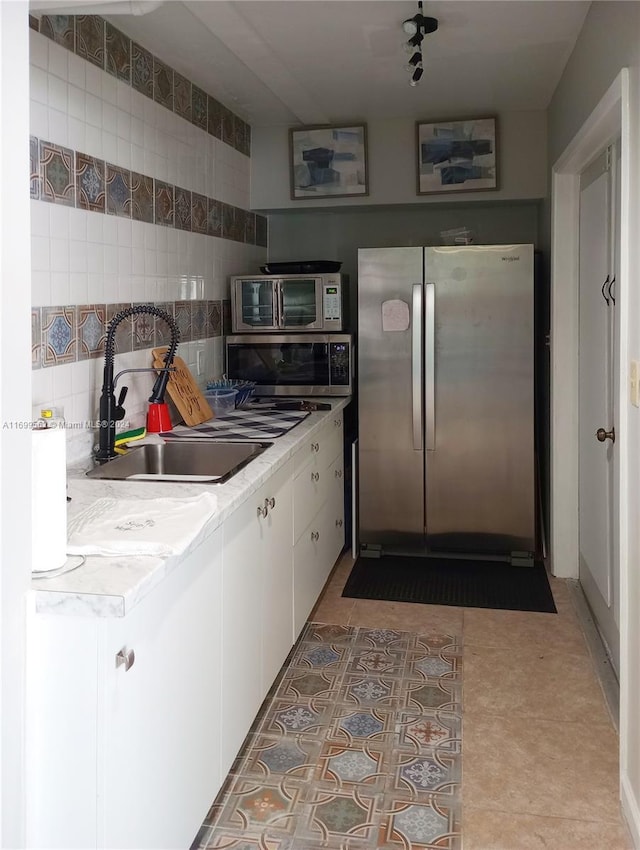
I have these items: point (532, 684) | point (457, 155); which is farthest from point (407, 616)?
point (457, 155)

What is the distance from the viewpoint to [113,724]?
Answer: 140cm

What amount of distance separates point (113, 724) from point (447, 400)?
9.76 ft

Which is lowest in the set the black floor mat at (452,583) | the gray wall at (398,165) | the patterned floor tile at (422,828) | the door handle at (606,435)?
the patterned floor tile at (422,828)

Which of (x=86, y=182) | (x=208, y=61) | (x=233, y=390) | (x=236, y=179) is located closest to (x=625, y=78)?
(x=86, y=182)

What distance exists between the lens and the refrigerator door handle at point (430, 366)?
4008 millimetres

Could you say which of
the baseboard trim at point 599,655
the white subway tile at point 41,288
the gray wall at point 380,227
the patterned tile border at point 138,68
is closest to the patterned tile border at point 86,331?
the white subway tile at point 41,288

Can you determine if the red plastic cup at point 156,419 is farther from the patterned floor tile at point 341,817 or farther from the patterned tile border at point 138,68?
the patterned floor tile at point 341,817

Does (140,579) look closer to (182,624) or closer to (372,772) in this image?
(182,624)

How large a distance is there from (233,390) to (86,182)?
1322 millimetres

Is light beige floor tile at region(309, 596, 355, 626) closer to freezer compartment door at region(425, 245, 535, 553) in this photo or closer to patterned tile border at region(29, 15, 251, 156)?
freezer compartment door at region(425, 245, 535, 553)

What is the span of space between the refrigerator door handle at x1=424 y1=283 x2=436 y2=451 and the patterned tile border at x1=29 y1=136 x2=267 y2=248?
1.15m

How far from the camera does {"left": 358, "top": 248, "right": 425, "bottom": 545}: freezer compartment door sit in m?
4.05

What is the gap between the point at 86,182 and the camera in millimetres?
2621

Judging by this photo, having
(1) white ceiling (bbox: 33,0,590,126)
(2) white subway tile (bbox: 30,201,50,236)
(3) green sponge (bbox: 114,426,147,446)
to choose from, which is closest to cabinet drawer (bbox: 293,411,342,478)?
(3) green sponge (bbox: 114,426,147,446)
